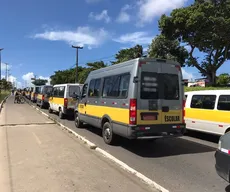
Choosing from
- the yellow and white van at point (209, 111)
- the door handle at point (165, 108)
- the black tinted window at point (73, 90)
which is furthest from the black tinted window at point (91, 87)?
the black tinted window at point (73, 90)

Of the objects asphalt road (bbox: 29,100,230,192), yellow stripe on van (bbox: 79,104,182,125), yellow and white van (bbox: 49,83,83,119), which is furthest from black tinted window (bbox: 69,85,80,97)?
yellow stripe on van (bbox: 79,104,182,125)

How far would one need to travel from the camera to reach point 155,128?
7926 mm

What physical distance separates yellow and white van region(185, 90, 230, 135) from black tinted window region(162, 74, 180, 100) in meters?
2.03

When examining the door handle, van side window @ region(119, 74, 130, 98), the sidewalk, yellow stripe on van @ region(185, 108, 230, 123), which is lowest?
the sidewalk

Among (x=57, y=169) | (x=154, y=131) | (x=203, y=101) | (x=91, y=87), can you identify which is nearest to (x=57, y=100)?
(x=91, y=87)

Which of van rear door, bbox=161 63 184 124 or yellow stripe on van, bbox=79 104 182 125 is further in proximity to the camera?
van rear door, bbox=161 63 184 124

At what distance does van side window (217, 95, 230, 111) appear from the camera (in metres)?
9.22

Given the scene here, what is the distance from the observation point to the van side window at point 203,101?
32.6 ft

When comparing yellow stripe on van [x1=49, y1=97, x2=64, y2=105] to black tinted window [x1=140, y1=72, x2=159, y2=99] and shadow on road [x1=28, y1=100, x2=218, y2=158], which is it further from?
black tinted window [x1=140, y1=72, x2=159, y2=99]

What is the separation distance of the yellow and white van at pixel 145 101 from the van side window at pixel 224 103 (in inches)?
72.9

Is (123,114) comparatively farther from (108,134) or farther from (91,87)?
(91,87)

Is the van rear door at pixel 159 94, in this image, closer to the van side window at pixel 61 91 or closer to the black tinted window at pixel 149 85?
the black tinted window at pixel 149 85

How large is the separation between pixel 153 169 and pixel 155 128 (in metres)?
1.73

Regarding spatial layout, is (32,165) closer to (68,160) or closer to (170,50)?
(68,160)
